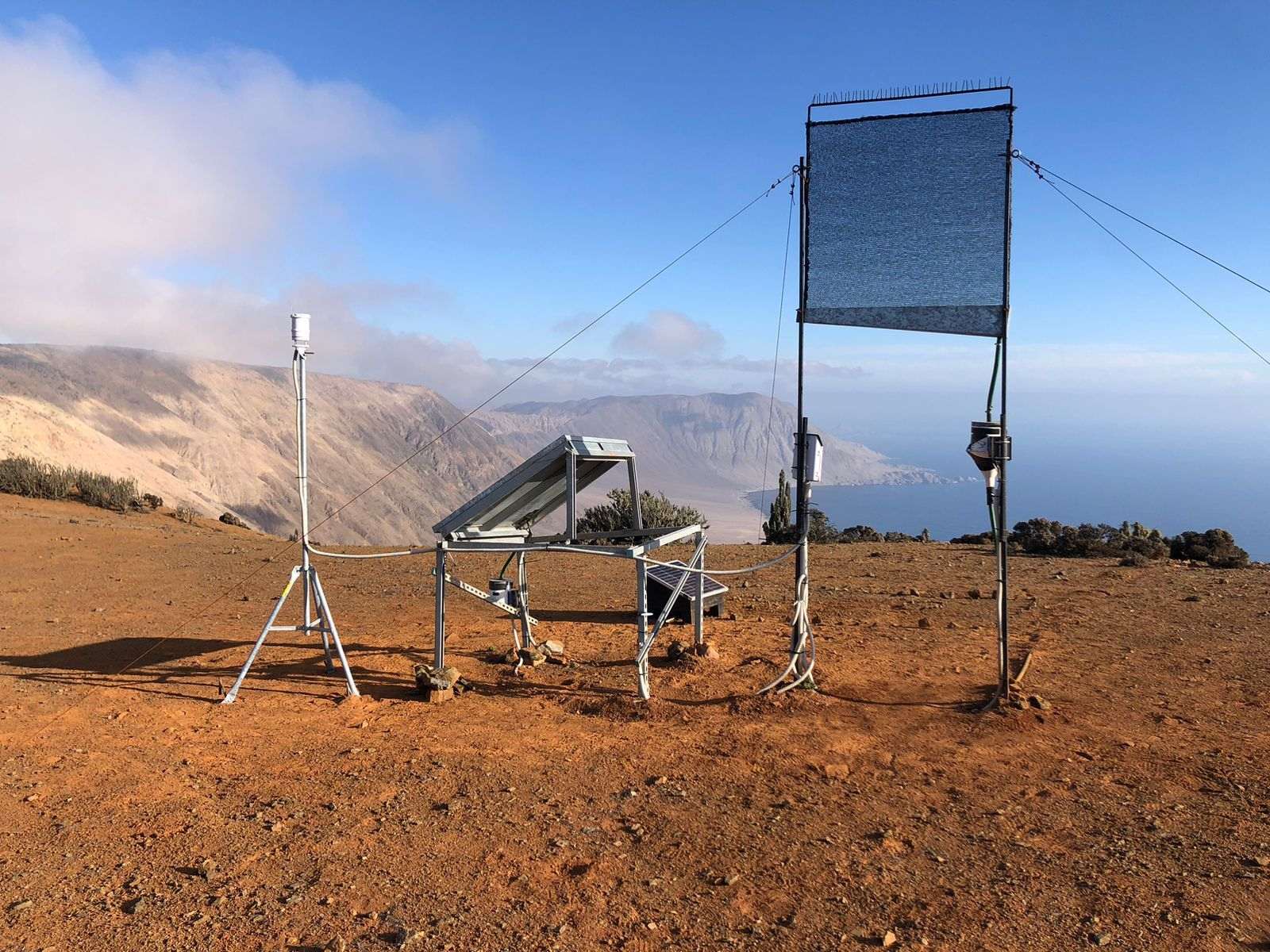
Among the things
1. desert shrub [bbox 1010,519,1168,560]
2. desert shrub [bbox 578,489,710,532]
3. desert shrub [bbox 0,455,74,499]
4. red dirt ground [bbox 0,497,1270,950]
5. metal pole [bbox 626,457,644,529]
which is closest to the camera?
red dirt ground [bbox 0,497,1270,950]

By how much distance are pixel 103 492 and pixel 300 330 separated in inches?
693

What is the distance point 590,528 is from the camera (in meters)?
21.4

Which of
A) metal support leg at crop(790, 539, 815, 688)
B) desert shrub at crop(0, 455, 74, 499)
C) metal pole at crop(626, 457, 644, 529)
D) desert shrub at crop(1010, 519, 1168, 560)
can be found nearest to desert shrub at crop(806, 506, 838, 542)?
desert shrub at crop(1010, 519, 1168, 560)

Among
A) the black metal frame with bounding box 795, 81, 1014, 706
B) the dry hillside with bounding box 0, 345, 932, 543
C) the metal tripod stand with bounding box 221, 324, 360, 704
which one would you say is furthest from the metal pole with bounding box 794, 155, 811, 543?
the dry hillside with bounding box 0, 345, 932, 543

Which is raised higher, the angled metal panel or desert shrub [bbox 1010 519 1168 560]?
the angled metal panel

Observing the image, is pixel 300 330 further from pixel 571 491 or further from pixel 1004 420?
pixel 1004 420

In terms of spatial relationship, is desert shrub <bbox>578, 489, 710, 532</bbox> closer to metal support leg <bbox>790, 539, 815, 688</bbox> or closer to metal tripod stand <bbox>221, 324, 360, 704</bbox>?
metal support leg <bbox>790, 539, 815, 688</bbox>

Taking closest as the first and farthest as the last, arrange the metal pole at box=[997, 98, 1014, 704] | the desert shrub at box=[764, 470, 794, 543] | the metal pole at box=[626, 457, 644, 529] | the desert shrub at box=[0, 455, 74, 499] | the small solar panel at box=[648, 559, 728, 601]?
the metal pole at box=[997, 98, 1014, 704], the metal pole at box=[626, 457, 644, 529], the small solar panel at box=[648, 559, 728, 601], the desert shrub at box=[764, 470, 794, 543], the desert shrub at box=[0, 455, 74, 499]

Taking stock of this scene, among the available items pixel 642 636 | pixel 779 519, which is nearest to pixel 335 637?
pixel 642 636

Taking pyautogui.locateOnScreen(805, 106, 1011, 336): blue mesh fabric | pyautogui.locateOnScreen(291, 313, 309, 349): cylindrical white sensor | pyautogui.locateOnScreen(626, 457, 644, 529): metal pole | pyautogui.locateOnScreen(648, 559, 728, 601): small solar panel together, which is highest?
pyautogui.locateOnScreen(805, 106, 1011, 336): blue mesh fabric

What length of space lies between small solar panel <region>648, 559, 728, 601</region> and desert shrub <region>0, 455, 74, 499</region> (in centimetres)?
1817

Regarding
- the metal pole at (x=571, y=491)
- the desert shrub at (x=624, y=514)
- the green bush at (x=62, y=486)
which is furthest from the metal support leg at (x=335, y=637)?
the green bush at (x=62, y=486)

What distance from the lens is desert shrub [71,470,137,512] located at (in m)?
21.5

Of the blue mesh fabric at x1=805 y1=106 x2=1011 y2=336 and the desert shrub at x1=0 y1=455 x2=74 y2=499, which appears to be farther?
the desert shrub at x1=0 y1=455 x2=74 y2=499
